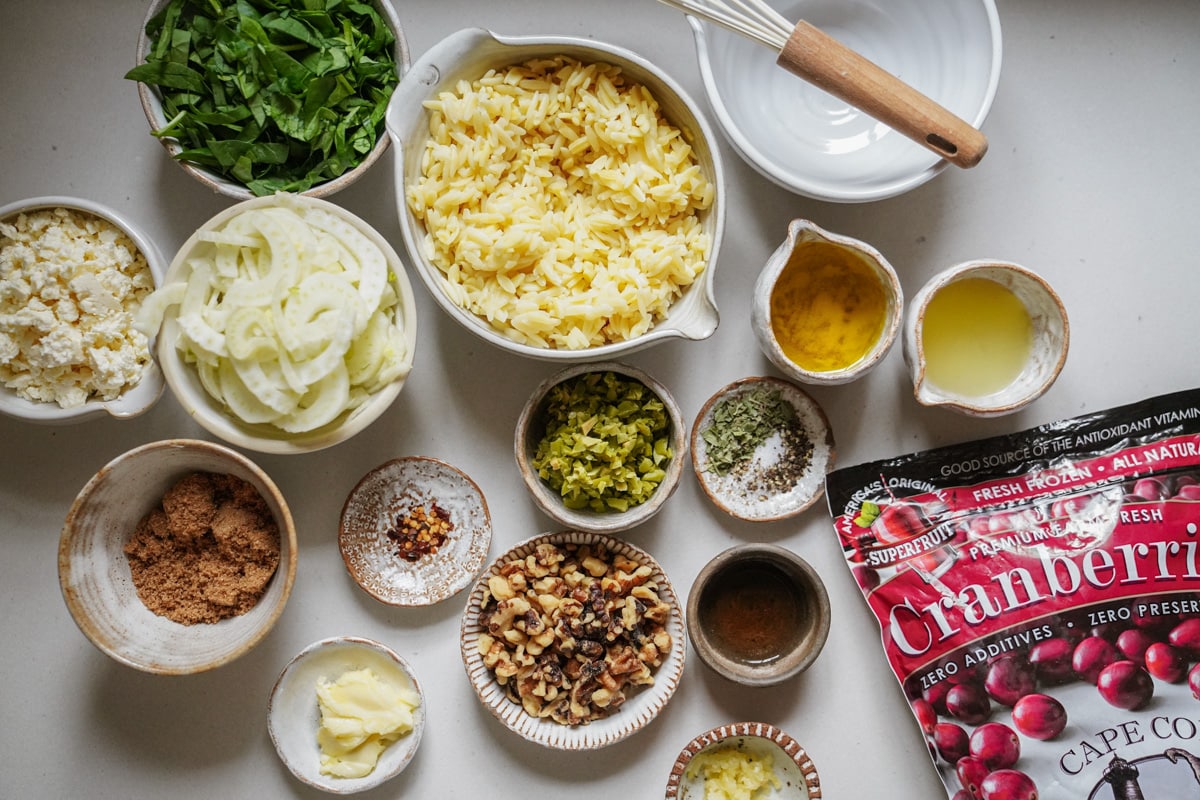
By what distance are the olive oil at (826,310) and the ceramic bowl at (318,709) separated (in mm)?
1073

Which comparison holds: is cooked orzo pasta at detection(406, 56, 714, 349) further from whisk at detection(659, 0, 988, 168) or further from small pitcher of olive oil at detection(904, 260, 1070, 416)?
small pitcher of olive oil at detection(904, 260, 1070, 416)

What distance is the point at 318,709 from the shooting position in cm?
188

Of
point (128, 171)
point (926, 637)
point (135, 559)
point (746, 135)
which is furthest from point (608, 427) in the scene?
point (128, 171)

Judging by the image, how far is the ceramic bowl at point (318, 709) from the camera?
1.81 metres

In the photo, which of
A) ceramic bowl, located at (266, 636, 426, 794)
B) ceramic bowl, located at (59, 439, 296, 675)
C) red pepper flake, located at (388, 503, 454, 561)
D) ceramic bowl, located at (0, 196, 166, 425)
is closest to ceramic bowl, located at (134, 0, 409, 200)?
ceramic bowl, located at (0, 196, 166, 425)

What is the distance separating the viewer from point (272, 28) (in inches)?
67.3

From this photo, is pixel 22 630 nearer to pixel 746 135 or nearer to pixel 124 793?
pixel 124 793

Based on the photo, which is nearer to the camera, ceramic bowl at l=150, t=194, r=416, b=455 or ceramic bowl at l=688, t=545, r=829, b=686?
ceramic bowl at l=150, t=194, r=416, b=455

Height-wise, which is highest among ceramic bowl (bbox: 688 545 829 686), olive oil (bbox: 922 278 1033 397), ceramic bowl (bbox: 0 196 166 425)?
olive oil (bbox: 922 278 1033 397)

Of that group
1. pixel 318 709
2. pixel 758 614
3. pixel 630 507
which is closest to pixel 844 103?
pixel 630 507

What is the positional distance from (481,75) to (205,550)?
113 cm

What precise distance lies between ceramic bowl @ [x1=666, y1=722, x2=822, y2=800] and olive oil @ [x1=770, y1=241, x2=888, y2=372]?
2.52 ft

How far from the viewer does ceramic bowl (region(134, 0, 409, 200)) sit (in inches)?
66.9

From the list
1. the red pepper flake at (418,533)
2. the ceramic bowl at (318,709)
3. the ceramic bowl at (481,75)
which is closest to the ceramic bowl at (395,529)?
the red pepper flake at (418,533)
